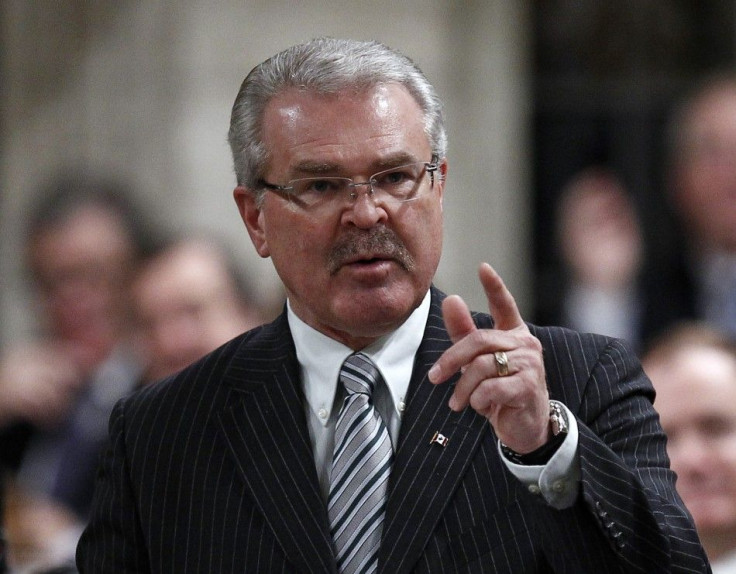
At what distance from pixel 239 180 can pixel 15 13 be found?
18.1 feet

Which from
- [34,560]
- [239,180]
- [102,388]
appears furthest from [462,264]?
[239,180]

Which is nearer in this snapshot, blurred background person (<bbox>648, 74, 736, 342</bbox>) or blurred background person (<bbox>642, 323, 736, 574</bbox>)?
blurred background person (<bbox>642, 323, 736, 574</bbox>)

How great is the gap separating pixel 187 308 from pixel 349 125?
3.35 metres

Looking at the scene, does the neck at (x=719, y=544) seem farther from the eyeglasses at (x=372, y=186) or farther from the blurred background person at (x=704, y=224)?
the eyeglasses at (x=372, y=186)

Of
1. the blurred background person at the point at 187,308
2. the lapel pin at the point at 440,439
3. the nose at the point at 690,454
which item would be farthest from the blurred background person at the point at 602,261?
the lapel pin at the point at 440,439

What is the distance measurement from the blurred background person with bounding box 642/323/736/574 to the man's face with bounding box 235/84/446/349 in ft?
5.74

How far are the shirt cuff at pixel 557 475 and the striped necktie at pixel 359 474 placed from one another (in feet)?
1.24

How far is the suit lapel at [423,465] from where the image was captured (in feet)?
9.59

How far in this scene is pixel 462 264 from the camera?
28.7ft

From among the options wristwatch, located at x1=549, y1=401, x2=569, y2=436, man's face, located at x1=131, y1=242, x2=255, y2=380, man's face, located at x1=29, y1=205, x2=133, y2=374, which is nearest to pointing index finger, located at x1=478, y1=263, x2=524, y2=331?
wristwatch, located at x1=549, y1=401, x2=569, y2=436

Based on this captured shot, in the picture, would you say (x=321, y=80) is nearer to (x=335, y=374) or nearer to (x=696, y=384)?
(x=335, y=374)

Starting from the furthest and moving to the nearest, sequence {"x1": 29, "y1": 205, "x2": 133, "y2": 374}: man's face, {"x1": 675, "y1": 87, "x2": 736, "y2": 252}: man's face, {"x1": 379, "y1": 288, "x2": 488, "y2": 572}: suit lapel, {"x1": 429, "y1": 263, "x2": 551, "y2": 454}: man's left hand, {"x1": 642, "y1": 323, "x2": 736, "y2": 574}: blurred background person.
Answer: {"x1": 29, "y1": 205, "x2": 133, "y2": 374}: man's face
{"x1": 675, "y1": 87, "x2": 736, "y2": 252}: man's face
{"x1": 642, "y1": 323, "x2": 736, "y2": 574}: blurred background person
{"x1": 379, "y1": 288, "x2": 488, "y2": 572}: suit lapel
{"x1": 429, "y1": 263, "x2": 551, "y2": 454}: man's left hand

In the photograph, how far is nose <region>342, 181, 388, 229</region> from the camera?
301cm

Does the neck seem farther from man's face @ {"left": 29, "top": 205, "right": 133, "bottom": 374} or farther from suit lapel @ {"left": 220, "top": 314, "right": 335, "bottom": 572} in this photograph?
man's face @ {"left": 29, "top": 205, "right": 133, "bottom": 374}
